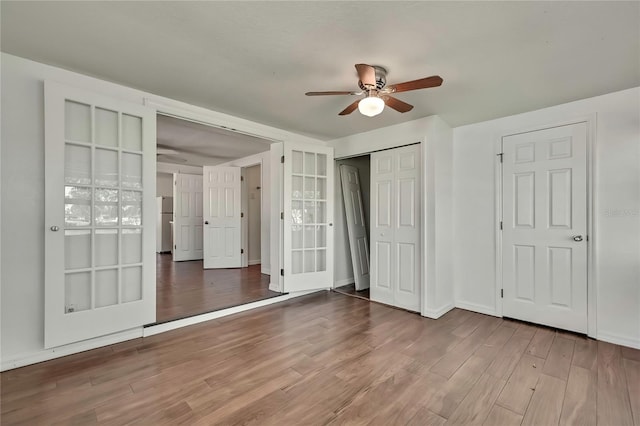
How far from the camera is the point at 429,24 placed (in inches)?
67.3

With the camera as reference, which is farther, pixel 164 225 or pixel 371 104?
pixel 164 225

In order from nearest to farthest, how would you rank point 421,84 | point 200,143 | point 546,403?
point 546,403
point 421,84
point 200,143

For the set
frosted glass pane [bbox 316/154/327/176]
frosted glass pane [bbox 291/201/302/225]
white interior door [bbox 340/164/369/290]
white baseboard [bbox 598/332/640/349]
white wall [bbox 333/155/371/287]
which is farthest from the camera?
white wall [bbox 333/155/371/287]

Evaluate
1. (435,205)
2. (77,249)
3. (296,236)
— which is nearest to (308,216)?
(296,236)

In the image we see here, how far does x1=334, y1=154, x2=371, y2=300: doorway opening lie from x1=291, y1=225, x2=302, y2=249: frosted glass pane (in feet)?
2.54

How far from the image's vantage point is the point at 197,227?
6848 mm

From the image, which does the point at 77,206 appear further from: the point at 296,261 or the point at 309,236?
the point at 309,236

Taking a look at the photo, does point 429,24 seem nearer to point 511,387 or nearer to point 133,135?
point 511,387

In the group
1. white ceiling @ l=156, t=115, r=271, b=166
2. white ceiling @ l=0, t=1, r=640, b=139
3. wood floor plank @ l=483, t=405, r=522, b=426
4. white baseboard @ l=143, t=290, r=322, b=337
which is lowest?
wood floor plank @ l=483, t=405, r=522, b=426

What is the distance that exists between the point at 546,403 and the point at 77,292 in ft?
11.5

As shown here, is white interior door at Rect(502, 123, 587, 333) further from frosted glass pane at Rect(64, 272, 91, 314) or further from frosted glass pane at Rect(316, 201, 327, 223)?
frosted glass pane at Rect(64, 272, 91, 314)

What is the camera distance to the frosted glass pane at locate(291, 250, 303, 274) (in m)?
3.96

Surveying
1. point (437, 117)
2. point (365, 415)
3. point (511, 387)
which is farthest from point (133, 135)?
point (511, 387)

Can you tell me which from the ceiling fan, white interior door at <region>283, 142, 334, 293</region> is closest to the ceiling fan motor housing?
the ceiling fan
